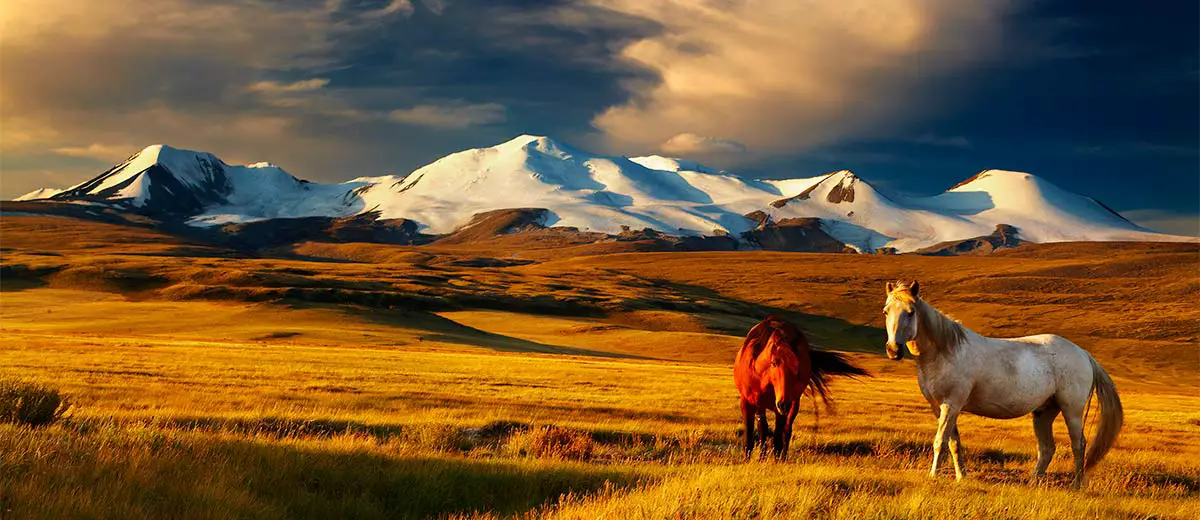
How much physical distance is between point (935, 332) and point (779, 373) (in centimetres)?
243

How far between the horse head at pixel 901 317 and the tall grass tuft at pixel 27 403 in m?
12.0

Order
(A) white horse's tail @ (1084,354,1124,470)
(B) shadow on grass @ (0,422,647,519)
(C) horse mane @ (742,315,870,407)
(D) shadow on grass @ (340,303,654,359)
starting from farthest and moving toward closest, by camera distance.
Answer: (D) shadow on grass @ (340,303,654,359)
(C) horse mane @ (742,315,870,407)
(A) white horse's tail @ (1084,354,1124,470)
(B) shadow on grass @ (0,422,647,519)

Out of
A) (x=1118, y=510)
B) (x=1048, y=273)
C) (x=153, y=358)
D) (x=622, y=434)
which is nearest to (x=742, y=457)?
(x=622, y=434)

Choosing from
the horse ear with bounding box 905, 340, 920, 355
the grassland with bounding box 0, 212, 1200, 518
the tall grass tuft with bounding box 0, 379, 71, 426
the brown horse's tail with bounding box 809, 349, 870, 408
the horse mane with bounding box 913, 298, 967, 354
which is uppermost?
the horse mane with bounding box 913, 298, 967, 354

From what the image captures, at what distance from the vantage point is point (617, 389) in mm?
32469

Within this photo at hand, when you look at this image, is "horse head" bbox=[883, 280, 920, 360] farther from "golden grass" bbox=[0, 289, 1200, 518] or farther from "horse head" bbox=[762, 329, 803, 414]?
"horse head" bbox=[762, 329, 803, 414]

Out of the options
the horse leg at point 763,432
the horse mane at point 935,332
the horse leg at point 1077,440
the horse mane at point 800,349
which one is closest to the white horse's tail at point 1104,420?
the horse leg at point 1077,440

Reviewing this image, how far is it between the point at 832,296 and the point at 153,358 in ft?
420

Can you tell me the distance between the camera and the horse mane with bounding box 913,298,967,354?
1197 centimetres

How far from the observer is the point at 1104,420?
13.2 m

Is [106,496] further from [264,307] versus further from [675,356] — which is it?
[264,307]

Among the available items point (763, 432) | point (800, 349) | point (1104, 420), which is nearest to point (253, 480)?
point (763, 432)

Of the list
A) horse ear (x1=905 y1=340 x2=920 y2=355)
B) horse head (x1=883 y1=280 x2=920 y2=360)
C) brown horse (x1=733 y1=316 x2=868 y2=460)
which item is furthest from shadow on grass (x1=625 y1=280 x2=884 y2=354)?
horse head (x1=883 y1=280 x2=920 y2=360)

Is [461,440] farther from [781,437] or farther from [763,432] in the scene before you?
[781,437]
